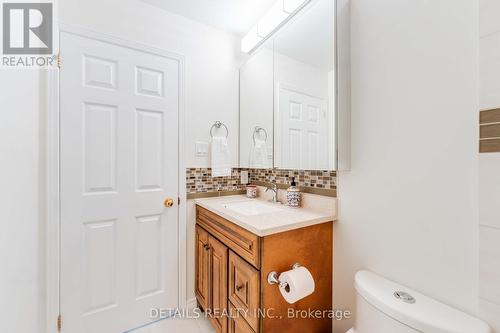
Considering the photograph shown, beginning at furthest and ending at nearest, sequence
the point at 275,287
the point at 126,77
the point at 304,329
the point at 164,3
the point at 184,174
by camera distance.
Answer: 1. the point at 184,174
2. the point at 164,3
3. the point at 126,77
4. the point at 304,329
5. the point at 275,287

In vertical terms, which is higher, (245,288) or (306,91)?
(306,91)

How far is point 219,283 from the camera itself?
134 cm

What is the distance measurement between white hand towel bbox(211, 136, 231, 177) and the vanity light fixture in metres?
0.87

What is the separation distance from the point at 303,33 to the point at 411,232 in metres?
1.30

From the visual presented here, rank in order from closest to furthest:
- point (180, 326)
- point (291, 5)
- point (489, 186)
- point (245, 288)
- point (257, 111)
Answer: point (489, 186) → point (245, 288) → point (291, 5) → point (180, 326) → point (257, 111)

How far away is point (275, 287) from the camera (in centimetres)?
102

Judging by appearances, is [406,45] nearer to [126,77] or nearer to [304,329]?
[304,329]

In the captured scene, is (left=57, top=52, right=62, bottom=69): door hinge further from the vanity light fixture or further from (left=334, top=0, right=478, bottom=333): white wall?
(left=334, top=0, right=478, bottom=333): white wall

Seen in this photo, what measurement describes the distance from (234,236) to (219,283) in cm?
40

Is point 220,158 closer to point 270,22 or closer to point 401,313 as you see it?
point 270,22

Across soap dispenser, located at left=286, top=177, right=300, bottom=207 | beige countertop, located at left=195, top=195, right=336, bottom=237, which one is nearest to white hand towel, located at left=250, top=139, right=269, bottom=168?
soap dispenser, located at left=286, top=177, right=300, bottom=207

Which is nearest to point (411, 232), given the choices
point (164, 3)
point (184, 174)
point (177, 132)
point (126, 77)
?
point (184, 174)

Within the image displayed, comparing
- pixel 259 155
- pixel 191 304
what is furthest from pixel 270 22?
pixel 191 304

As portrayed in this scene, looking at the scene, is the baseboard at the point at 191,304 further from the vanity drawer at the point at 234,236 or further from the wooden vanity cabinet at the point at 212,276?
the vanity drawer at the point at 234,236
